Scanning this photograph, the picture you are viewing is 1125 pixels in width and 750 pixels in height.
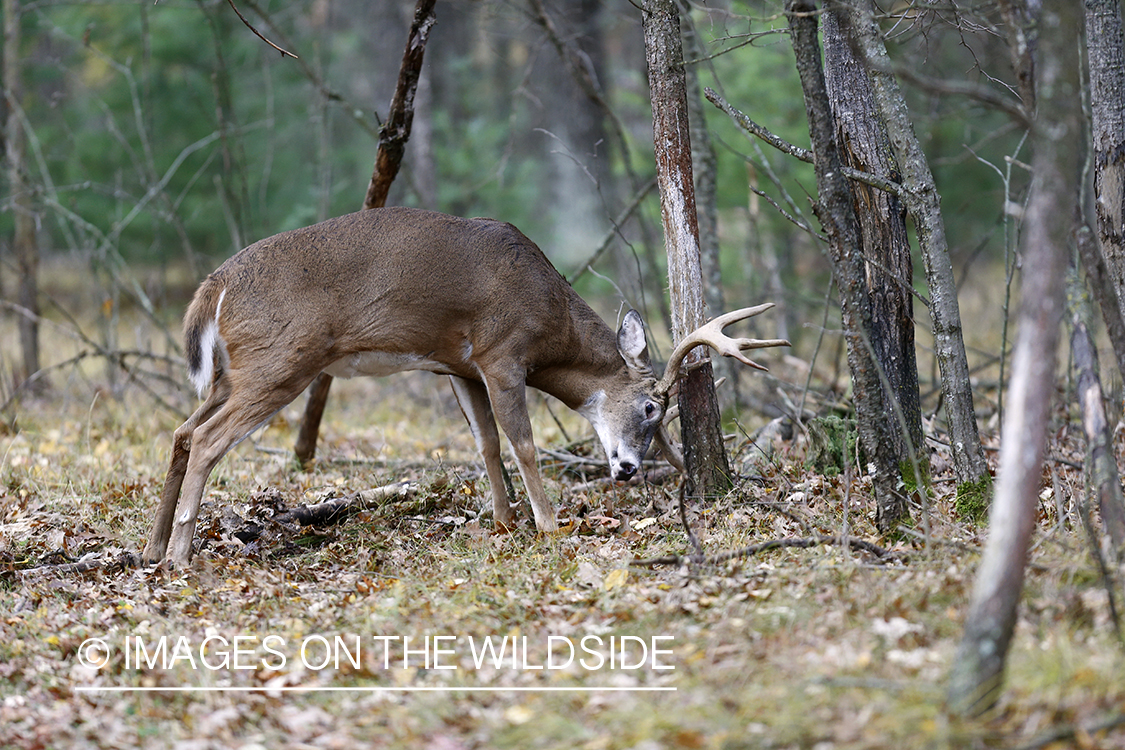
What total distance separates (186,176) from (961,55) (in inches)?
474

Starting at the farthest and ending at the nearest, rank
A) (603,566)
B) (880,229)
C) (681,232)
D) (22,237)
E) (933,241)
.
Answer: (22,237), (681,232), (880,229), (603,566), (933,241)

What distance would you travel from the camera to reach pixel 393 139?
277 inches

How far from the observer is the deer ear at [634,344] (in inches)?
255

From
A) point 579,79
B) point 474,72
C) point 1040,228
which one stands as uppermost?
point 474,72

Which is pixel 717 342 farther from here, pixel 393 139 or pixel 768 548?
pixel 393 139

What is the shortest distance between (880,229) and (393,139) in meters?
3.46

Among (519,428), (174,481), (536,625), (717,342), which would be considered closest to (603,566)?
(536,625)

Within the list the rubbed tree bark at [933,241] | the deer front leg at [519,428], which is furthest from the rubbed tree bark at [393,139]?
the rubbed tree bark at [933,241]

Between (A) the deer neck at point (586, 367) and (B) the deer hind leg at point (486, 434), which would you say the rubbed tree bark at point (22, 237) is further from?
(A) the deer neck at point (586, 367)

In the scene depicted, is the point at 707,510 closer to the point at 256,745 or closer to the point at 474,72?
the point at 256,745

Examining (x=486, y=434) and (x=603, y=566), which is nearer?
(x=603, y=566)

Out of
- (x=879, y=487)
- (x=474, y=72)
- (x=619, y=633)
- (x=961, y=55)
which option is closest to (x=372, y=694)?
(x=619, y=633)

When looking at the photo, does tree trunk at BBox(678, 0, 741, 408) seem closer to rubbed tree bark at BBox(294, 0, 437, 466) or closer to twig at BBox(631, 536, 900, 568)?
rubbed tree bark at BBox(294, 0, 437, 466)

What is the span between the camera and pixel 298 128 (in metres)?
17.6
